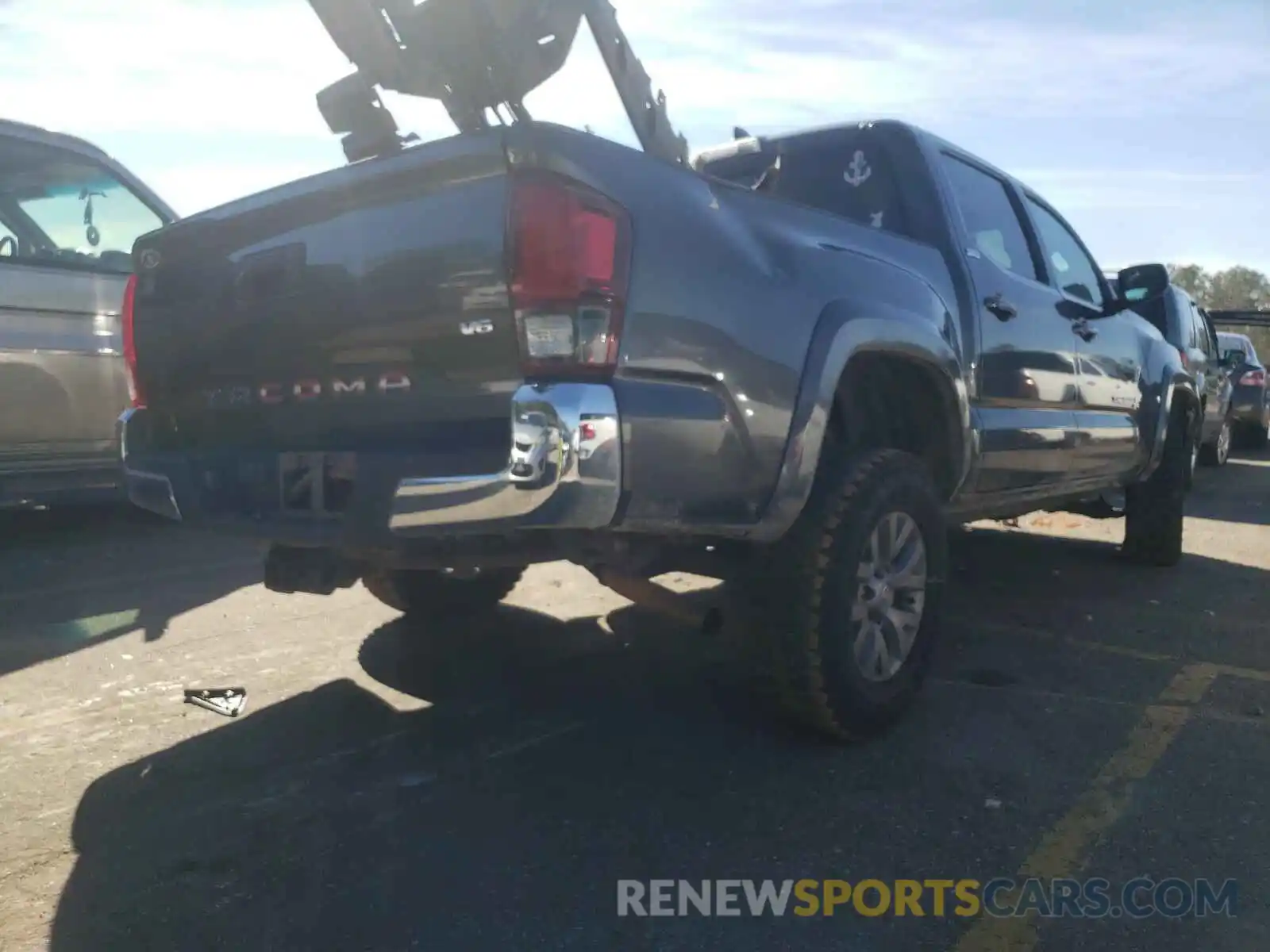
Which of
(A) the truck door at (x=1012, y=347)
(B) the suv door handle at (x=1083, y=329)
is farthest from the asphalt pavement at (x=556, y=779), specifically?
(B) the suv door handle at (x=1083, y=329)

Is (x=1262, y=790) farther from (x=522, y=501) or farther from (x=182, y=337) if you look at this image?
(x=182, y=337)

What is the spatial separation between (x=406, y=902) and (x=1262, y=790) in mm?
2294

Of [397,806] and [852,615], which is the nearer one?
[397,806]

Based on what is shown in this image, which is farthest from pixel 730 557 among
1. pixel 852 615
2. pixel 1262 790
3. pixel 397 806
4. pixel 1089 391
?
pixel 1089 391

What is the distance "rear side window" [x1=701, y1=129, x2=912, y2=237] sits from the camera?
13.8 ft

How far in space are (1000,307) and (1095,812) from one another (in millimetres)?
2016

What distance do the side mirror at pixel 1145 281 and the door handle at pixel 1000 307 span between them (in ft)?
5.19

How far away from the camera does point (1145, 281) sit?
5.58 m

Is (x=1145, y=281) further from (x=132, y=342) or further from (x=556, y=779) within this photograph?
(x=132, y=342)

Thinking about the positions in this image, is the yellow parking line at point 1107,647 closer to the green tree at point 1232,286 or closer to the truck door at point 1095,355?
the truck door at point 1095,355

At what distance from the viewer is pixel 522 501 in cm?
246

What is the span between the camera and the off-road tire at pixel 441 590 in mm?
4070

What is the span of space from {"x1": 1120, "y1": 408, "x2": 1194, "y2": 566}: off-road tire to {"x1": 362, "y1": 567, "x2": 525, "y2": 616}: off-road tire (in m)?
3.71

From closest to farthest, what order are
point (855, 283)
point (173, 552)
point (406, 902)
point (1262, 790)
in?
point (406, 902) → point (1262, 790) → point (855, 283) → point (173, 552)
